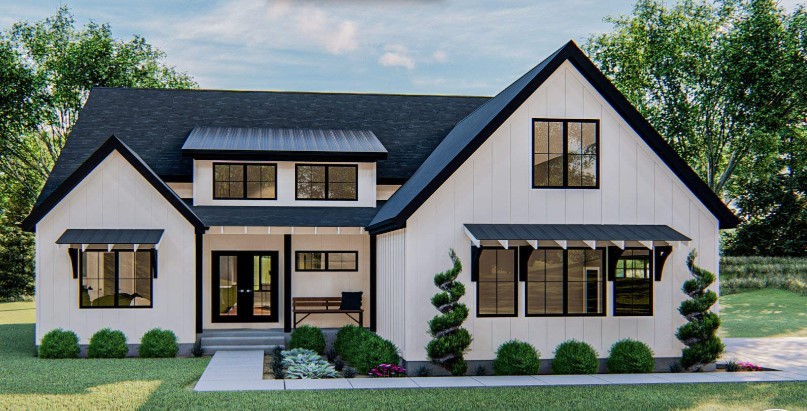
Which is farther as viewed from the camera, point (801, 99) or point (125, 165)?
point (801, 99)

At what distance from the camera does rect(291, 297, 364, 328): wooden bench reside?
19812 mm

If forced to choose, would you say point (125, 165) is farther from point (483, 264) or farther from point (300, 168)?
point (483, 264)

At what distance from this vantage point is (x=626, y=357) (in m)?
15.0

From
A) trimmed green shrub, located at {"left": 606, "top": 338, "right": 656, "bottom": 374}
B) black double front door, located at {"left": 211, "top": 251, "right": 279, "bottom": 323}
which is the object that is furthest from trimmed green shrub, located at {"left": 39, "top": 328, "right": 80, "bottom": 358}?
trimmed green shrub, located at {"left": 606, "top": 338, "right": 656, "bottom": 374}

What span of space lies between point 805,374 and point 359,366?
902 cm

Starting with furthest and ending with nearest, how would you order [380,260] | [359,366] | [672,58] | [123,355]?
[672,58] → [380,260] → [123,355] → [359,366]

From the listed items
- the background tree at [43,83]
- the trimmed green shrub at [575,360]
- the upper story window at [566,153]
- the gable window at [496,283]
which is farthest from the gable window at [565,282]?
the background tree at [43,83]

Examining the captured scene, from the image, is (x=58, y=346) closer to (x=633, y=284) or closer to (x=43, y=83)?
(x=633, y=284)

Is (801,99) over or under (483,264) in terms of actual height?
over

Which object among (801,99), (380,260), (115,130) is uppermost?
(801,99)

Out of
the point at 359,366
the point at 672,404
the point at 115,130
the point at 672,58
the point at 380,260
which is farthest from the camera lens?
the point at 672,58

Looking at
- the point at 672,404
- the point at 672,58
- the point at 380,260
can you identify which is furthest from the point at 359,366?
the point at 672,58

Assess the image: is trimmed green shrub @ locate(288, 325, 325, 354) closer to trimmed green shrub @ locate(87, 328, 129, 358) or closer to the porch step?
the porch step

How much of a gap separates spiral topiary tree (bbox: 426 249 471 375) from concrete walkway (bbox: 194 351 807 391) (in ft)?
1.44
